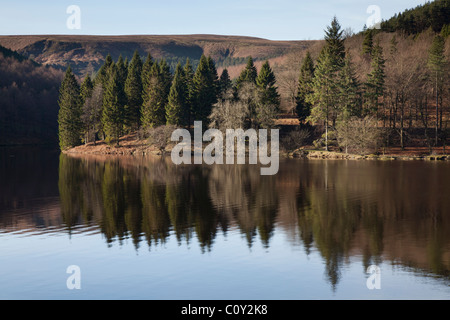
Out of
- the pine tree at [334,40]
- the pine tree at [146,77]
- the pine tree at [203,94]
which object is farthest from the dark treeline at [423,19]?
the pine tree at [146,77]

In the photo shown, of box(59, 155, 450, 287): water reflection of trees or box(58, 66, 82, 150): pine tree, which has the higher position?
box(58, 66, 82, 150): pine tree

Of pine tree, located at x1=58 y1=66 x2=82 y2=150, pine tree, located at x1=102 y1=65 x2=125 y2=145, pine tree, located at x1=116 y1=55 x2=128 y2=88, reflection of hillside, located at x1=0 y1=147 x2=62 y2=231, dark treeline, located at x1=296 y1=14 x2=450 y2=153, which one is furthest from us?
pine tree, located at x1=116 y1=55 x2=128 y2=88

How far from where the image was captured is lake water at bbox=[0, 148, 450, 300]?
Result: 16109 mm

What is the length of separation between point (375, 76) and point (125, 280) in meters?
65.9

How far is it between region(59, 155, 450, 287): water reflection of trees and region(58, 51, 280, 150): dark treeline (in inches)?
1274

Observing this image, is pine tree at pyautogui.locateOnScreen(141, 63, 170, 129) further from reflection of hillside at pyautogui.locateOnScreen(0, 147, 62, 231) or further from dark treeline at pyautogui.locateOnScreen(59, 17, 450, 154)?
reflection of hillside at pyautogui.locateOnScreen(0, 147, 62, 231)

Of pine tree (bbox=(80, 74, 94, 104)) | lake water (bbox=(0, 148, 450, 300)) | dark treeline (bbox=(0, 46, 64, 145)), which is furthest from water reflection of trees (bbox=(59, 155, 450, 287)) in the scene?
dark treeline (bbox=(0, 46, 64, 145))

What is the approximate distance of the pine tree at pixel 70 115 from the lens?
93.6 meters

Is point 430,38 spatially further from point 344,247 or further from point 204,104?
point 344,247

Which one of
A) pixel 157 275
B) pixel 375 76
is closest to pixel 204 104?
pixel 375 76

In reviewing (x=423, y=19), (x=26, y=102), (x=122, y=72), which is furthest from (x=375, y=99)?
(x=26, y=102)

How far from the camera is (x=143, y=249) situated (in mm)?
20781

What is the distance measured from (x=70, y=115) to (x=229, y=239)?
255ft

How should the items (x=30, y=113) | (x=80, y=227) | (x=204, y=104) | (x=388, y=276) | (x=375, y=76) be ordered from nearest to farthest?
(x=388, y=276) → (x=80, y=227) → (x=375, y=76) → (x=204, y=104) → (x=30, y=113)
